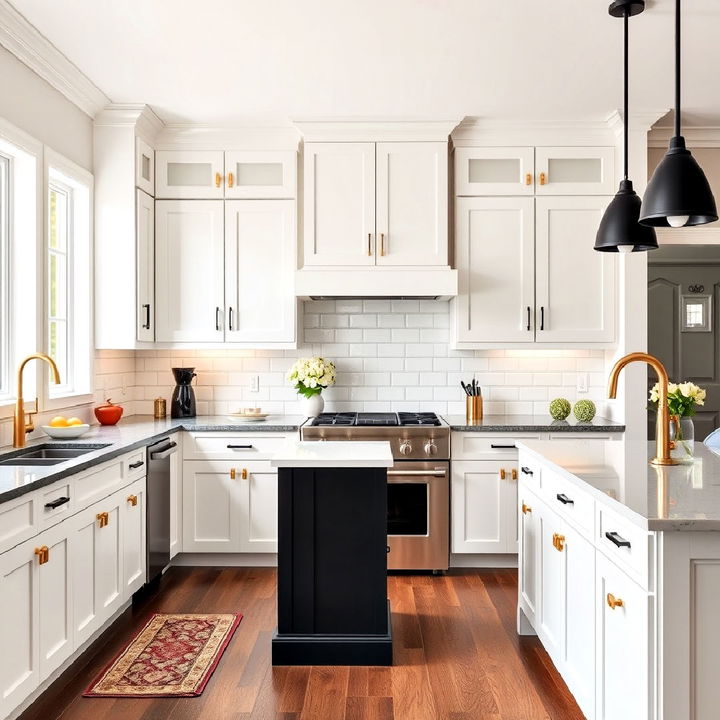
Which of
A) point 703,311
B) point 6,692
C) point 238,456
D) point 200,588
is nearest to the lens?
point 6,692

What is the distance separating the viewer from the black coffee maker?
4684 mm

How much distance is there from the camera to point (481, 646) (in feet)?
10.6

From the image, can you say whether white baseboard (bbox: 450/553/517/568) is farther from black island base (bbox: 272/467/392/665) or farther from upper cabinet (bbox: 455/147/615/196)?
upper cabinet (bbox: 455/147/615/196)

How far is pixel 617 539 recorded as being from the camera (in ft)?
6.56

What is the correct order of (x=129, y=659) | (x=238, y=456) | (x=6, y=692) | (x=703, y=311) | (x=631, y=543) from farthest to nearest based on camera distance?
(x=703, y=311)
(x=238, y=456)
(x=129, y=659)
(x=6, y=692)
(x=631, y=543)

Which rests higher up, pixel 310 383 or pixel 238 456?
pixel 310 383

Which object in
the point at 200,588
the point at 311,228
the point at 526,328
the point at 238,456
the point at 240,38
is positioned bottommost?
the point at 200,588

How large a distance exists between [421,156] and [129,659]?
3243 millimetres

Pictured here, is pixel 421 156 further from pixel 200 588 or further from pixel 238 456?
pixel 200 588

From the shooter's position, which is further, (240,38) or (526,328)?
(526,328)

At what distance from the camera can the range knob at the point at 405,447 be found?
13.9 ft

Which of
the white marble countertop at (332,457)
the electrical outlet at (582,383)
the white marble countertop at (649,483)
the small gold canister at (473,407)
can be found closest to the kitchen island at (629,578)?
the white marble countertop at (649,483)

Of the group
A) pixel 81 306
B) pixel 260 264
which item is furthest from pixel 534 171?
pixel 81 306

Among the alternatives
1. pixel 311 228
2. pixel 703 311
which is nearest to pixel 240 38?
pixel 311 228
